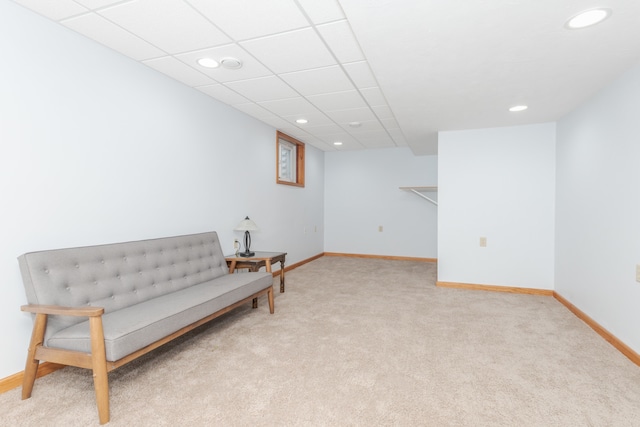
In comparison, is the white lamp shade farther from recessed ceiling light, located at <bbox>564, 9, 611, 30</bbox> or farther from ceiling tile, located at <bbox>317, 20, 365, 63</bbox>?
recessed ceiling light, located at <bbox>564, 9, 611, 30</bbox>

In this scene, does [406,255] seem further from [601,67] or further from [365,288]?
[601,67]

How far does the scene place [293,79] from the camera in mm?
2949

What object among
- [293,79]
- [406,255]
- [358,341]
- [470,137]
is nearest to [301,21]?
[293,79]

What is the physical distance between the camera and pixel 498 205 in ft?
13.5

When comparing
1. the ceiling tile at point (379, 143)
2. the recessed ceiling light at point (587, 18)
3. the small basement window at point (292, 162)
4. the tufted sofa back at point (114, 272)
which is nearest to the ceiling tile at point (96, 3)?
the tufted sofa back at point (114, 272)

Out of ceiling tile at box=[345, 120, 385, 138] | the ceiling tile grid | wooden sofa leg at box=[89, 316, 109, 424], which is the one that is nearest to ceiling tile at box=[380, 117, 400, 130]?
ceiling tile at box=[345, 120, 385, 138]

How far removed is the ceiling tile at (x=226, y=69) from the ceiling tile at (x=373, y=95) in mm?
1041

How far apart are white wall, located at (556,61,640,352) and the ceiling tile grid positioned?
1993 millimetres

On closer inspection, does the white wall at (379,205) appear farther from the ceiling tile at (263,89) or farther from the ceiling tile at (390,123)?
the ceiling tile at (263,89)

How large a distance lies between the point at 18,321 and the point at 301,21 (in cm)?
260

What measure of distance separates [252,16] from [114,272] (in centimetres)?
200

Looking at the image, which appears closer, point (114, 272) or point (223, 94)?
point (114, 272)

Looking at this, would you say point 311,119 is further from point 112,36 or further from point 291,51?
point 112,36

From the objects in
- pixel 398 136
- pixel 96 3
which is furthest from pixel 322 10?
pixel 398 136
